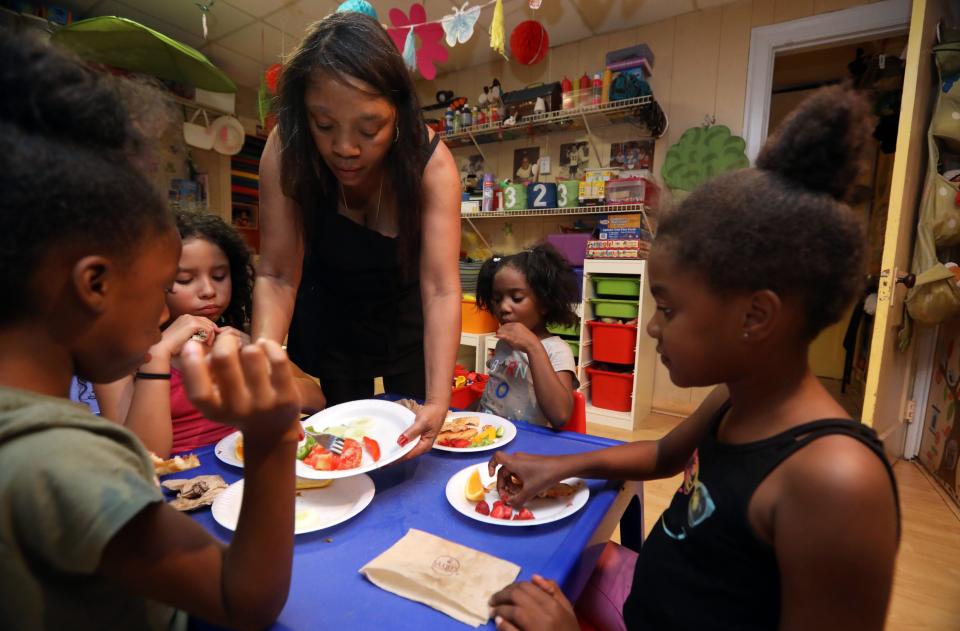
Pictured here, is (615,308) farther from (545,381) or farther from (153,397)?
(153,397)

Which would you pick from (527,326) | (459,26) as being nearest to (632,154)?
(459,26)

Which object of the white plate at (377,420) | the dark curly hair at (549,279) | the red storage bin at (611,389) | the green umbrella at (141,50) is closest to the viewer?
the white plate at (377,420)

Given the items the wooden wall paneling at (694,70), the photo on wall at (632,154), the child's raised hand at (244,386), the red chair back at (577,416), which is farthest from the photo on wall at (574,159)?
the child's raised hand at (244,386)

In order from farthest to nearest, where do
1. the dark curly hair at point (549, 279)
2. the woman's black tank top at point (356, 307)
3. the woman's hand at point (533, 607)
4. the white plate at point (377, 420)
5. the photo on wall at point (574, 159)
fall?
the photo on wall at point (574, 159) < the dark curly hair at point (549, 279) < the woman's black tank top at point (356, 307) < the white plate at point (377, 420) < the woman's hand at point (533, 607)

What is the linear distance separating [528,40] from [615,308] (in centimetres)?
177

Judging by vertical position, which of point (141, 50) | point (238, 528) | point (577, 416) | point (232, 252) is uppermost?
point (141, 50)

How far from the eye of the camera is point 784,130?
584 millimetres

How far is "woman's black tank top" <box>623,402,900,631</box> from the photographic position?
554 millimetres

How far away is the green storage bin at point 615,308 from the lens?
117 inches

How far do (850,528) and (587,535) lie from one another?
0.34 metres

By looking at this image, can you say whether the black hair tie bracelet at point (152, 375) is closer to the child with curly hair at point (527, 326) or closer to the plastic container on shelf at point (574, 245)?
the child with curly hair at point (527, 326)

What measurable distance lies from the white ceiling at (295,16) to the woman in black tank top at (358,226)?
2.50 metres

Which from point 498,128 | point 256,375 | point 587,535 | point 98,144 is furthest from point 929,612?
point 498,128

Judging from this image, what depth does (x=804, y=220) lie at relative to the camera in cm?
56
